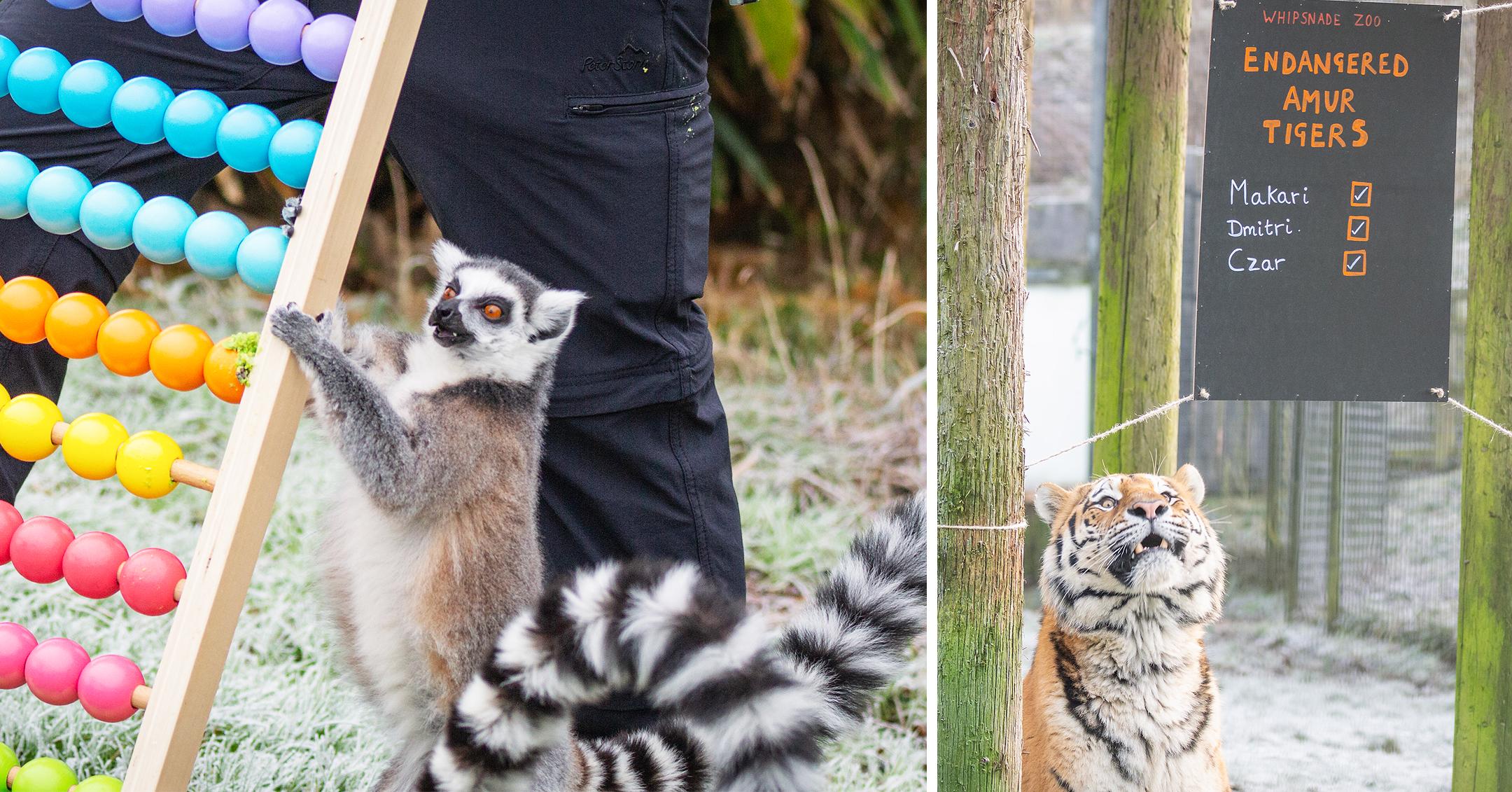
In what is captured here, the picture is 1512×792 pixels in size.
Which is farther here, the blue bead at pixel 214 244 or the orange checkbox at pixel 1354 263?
the orange checkbox at pixel 1354 263

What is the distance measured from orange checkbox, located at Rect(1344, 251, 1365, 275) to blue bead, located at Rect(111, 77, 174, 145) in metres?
1.83

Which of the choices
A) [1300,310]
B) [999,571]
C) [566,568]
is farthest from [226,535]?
[1300,310]

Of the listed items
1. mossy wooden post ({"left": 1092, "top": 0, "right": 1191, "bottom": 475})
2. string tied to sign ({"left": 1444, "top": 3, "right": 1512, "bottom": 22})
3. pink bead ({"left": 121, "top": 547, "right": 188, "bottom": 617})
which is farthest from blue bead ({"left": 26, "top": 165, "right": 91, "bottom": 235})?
string tied to sign ({"left": 1444, "top": 3, "right": 1512, "bottom": 22})

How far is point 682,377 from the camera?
6.45 ft

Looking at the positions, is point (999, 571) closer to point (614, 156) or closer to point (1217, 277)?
point (1217, 277)

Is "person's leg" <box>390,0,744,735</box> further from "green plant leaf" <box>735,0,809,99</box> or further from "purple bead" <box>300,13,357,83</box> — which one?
"green plant leaf" <box>735,0,809,99</box>

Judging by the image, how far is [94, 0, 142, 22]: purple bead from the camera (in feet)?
5.41

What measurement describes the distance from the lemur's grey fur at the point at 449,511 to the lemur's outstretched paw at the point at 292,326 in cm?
15

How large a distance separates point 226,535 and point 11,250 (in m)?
0.78

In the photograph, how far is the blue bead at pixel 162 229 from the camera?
1615mm

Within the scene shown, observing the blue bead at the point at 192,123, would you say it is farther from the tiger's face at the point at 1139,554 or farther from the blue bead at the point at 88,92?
the tiger's face at the point at 1139,554

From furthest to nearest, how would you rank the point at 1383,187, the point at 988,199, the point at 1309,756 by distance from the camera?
the point at 1309,756 < the point at 1383,187 < the point at 988,199

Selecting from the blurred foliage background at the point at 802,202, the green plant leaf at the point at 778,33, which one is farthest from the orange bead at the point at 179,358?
the green plant leaf at the point at 778,33

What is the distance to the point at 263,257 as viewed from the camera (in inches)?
62.1
